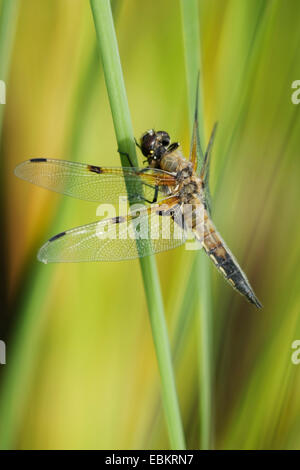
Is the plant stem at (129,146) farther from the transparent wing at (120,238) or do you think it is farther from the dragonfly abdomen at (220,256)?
the dragonfly abdomen at (220,256)

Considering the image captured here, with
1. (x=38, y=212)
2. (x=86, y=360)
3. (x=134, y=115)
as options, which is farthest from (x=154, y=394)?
(x=134, y=115)

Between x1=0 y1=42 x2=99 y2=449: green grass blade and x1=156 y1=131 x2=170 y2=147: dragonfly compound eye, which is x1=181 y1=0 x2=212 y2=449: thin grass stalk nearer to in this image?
x1=156 y1=131 x2=170 y2=147: dragonfly compound eye

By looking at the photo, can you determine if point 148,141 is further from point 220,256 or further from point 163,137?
point 220,256

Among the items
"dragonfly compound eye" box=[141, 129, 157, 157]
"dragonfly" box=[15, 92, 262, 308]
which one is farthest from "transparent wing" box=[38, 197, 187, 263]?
"dragonfly compound eye" box=[141, 129, 157, 157]

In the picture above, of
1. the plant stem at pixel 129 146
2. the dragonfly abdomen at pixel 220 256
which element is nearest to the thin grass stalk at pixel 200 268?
the dragonfly abdomen at pixel 220 256

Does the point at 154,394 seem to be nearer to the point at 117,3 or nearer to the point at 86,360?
the point at 86,360

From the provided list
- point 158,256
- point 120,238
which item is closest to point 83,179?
point 120,238
